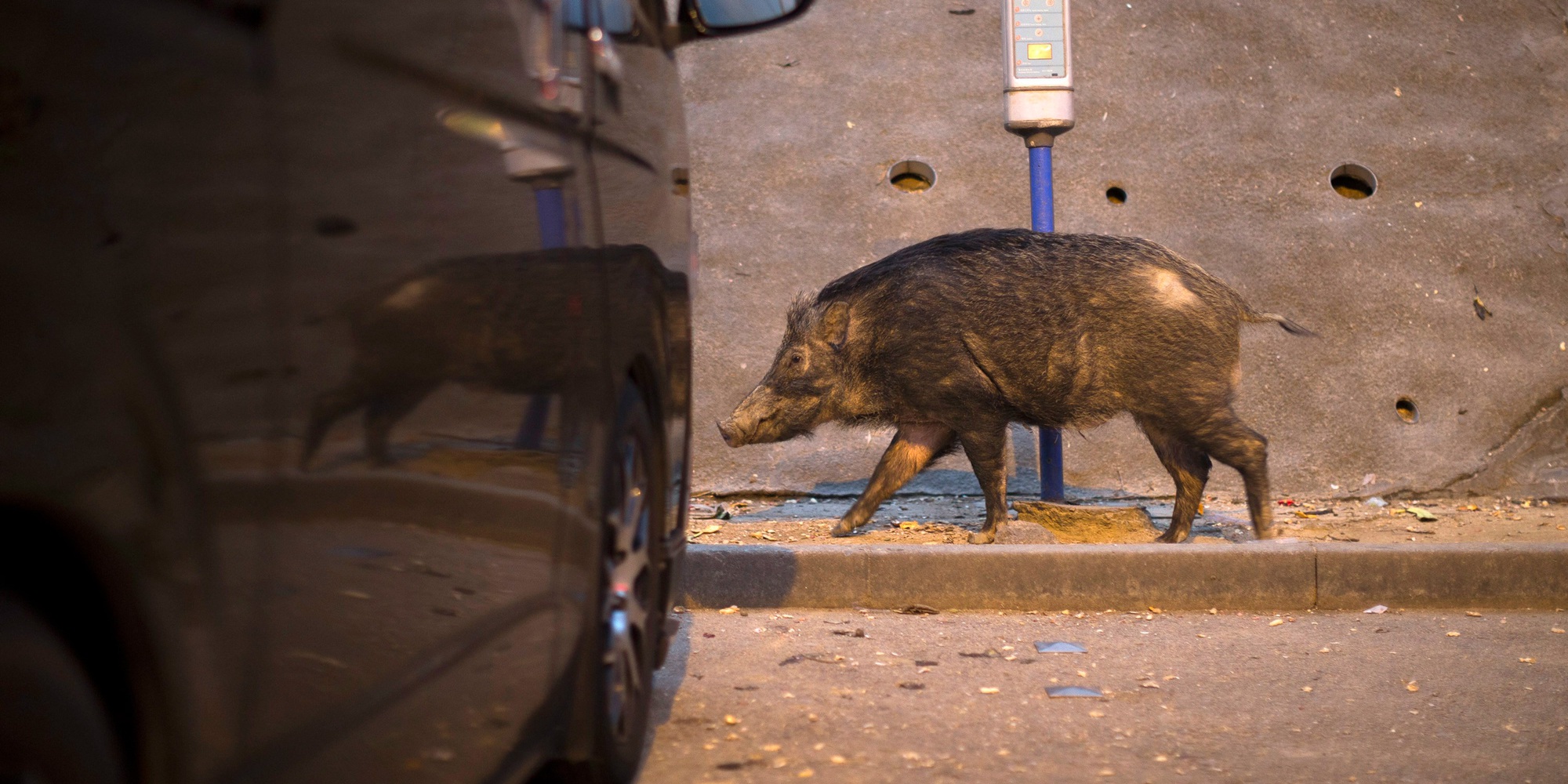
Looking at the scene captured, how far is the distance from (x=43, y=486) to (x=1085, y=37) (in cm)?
911

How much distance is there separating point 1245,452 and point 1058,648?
7.02 feet

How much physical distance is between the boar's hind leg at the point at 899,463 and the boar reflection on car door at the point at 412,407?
14.4 feet

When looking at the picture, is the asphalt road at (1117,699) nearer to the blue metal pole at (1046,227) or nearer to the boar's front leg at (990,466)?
the boar's front leg at (990,466)

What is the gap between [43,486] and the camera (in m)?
1.04

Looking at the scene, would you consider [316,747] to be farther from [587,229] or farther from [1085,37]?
[1085,37]

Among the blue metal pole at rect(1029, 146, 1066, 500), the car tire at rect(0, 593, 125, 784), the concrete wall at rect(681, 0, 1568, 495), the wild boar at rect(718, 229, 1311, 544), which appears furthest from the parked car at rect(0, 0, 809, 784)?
the concrete wall at rect(681, 0, 1568, 495)

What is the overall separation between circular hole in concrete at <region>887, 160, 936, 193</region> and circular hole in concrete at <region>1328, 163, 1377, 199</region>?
2.42 meters

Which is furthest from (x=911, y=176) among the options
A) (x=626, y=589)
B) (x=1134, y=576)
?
(x=626, y=589)

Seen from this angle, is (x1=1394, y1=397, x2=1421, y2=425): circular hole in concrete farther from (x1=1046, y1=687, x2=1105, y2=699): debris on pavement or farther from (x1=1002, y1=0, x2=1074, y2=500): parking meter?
(x1=1046, y1=687, x2=1105, y2=699): debris on pavement

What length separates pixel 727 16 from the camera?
3.76 meters

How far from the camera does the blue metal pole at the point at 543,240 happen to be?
2.10 metres

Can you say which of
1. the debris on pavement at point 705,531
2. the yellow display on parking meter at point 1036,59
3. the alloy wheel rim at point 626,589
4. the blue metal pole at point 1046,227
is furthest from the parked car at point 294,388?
the blue metal pole at point 1046,227

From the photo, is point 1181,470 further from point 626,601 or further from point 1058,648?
point 626,601

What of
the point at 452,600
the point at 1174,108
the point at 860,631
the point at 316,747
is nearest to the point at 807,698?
the point at 860,631
